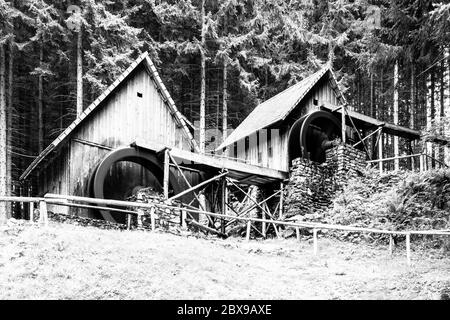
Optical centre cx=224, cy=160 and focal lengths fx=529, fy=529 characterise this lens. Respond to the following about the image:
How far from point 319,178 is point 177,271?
1240 cm

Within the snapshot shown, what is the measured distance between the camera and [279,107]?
23844 mm

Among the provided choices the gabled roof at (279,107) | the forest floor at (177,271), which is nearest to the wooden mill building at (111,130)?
the gabled roof at (279,107)

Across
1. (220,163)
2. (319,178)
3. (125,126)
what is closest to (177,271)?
(220,163)

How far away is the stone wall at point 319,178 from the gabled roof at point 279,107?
2381 mm

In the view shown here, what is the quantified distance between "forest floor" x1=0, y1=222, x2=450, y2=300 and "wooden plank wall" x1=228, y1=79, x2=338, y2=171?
9.47 metres

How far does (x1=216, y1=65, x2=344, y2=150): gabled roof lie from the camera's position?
74.0ft

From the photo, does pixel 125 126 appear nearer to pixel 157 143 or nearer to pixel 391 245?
pixel 157 143

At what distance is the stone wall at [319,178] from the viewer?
67.3 feet

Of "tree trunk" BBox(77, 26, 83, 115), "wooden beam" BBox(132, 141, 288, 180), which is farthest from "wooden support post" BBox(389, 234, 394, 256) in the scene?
"tree trunk" BBox(77, 26, 83, 115)

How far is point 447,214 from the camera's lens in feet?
48.4

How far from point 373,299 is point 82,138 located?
37.2 feet

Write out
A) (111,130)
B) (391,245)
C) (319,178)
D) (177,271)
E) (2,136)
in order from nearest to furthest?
(177,271) < (391,245) < (111,130) < (2,136) < (319,178)

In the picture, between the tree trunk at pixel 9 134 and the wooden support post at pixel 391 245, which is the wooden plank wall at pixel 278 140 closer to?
the wooden support post at pixel 391 245

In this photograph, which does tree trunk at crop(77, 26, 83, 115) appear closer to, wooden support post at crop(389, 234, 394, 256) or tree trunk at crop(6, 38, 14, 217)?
tree trunk at crop(6, 38, 14, 217)
